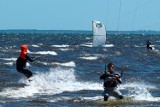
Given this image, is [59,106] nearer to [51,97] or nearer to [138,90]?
[51,97]

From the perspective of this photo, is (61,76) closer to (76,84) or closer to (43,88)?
(76,84)

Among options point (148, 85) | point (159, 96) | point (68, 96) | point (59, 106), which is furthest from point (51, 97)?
point (148, 85)

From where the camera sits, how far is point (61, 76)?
28.0 meters

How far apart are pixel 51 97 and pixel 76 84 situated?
5295 millimetres

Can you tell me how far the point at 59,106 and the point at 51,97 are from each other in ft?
7.75

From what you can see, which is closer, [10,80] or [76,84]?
[76,84]

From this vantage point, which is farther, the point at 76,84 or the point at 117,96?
the point at 76,84

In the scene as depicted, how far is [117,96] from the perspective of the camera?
703 inches
